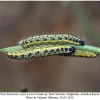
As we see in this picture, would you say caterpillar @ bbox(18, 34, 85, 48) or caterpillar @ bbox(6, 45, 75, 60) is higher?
Answer: caterpillar @ bbox(18, 34, 85, 48)

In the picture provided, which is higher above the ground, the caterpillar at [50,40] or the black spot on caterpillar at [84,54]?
the caterpillar at [50,40]

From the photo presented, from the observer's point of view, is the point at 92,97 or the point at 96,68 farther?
the point at 96,68

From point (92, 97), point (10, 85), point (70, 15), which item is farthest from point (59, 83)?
point (92, 97)

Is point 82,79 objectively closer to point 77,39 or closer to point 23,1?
point 23,1

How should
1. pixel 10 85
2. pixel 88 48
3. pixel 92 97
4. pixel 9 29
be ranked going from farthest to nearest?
pixel 9 29 < pixel 10 85 < pixel 92 97 < pixel 88 48

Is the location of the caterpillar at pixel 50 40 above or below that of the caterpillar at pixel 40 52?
above

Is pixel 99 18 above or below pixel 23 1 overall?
below

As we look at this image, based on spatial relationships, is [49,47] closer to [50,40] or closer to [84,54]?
[50,40]

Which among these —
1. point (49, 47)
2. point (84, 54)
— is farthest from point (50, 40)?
point (84, 54)
